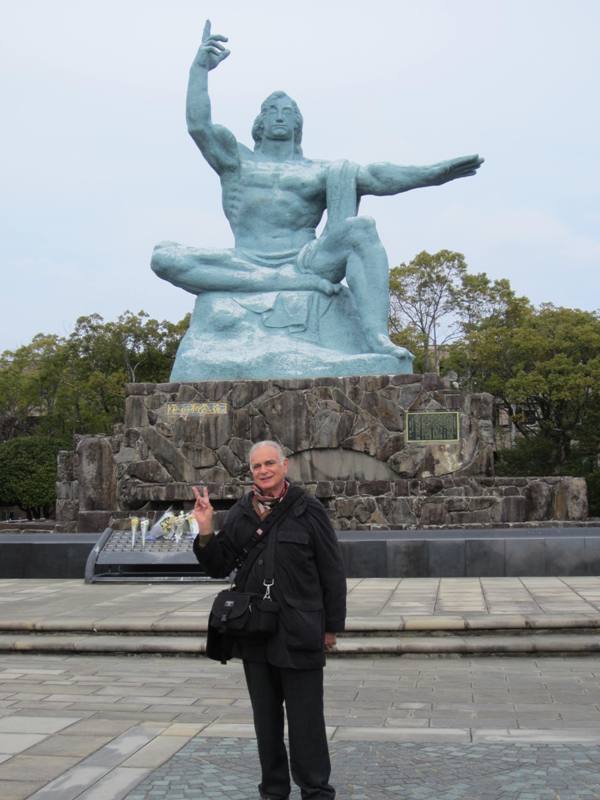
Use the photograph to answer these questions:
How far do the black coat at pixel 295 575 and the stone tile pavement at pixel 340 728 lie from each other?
493 millimetres

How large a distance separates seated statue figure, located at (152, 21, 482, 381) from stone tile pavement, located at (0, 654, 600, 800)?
859cm

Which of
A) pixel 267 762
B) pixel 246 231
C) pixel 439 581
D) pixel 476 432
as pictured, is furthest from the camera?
pixel 246 231

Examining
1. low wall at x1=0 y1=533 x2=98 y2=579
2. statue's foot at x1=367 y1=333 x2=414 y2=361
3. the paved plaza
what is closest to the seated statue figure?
statue's foot at x1=367 y1=333 x2=414 y2=361

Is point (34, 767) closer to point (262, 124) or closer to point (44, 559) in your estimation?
point (44, 559)

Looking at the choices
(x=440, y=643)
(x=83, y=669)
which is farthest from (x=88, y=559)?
(x=440, y=643)

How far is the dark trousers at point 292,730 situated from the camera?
3.08 m

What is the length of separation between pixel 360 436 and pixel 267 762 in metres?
10.5

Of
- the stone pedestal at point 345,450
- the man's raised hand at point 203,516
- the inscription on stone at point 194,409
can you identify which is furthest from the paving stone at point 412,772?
the inscription on stone at point 194,409

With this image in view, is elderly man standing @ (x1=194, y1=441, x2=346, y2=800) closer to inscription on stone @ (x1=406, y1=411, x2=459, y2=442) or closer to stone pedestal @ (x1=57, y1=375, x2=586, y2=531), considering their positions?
stone pedestal @ (x1=57, y1=375, x2=586, y2=531)

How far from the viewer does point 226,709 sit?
15.4 feet

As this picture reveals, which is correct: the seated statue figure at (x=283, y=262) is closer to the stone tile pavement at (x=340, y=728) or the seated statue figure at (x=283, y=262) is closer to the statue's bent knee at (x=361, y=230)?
the statue's bent knee at (x=361, y=230)

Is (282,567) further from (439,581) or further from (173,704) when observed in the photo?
(439,581)

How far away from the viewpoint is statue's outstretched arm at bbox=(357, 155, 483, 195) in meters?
14.9

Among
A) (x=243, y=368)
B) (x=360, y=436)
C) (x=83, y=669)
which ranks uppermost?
(x=243, y=368)
